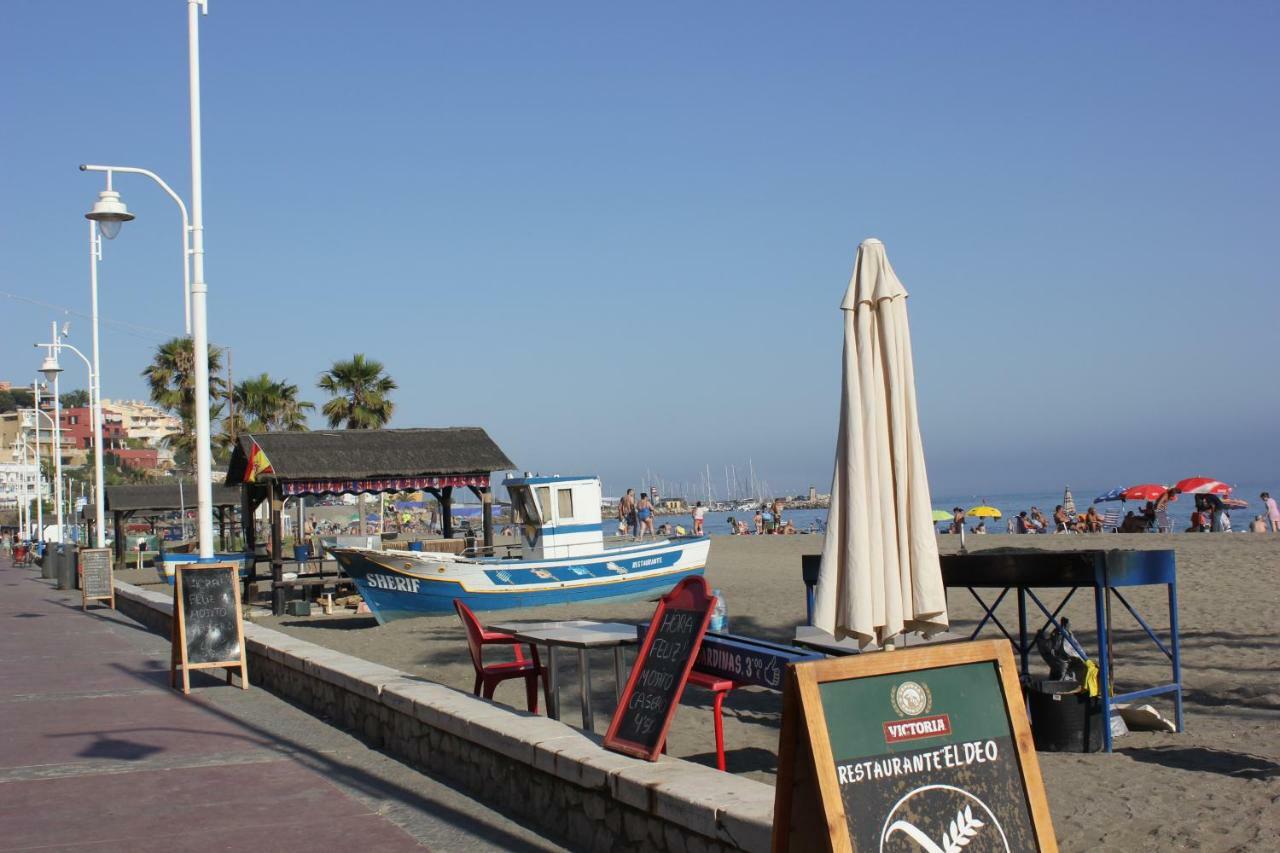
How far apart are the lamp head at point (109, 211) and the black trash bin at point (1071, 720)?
14060 millimetres

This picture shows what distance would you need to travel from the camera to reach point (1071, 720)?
826 centimetres

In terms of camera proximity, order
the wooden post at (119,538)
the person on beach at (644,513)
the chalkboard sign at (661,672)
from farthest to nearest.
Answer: the wooden post at (119,538)
the person on beach at (644,513)
the chalkboard sign at (661,672)

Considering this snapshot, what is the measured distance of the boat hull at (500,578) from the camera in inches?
829

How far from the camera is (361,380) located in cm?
4994

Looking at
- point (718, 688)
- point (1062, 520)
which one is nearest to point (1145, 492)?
point (1062, 520)

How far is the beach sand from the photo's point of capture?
647cm

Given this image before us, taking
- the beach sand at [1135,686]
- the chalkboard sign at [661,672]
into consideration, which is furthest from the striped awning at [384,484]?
the chalkboard sign at [661,672]

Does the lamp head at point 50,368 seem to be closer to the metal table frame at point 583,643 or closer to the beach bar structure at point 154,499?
the beach bar structure at point 154,499

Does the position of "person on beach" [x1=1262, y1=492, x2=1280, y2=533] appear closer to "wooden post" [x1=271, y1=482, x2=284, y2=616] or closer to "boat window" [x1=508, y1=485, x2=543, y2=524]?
"boat window" [x1=508, y1=485, x2=543, y2=524]

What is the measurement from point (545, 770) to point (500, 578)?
1533 centimetres

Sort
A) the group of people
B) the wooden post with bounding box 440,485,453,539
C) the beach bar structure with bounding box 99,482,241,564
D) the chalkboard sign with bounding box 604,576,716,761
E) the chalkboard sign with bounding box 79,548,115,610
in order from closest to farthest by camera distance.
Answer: the chalkboard sign with bounding box 604,576,716,761 → the chalkboard sign with bounding box 79,548,115,610 → the wooden post with bounding box 440,485,453,539 → the beach bar structure with bounding box 99,482,241,564 → the group of people

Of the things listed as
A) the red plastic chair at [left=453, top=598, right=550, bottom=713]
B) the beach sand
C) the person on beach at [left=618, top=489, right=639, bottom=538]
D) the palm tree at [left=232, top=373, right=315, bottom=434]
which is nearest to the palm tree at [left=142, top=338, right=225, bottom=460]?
the palm tree at [left=232, top=373, right=315, bottom=434]

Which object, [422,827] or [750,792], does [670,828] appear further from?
[422,827]

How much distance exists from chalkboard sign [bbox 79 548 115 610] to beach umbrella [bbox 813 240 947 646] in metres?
23.0
